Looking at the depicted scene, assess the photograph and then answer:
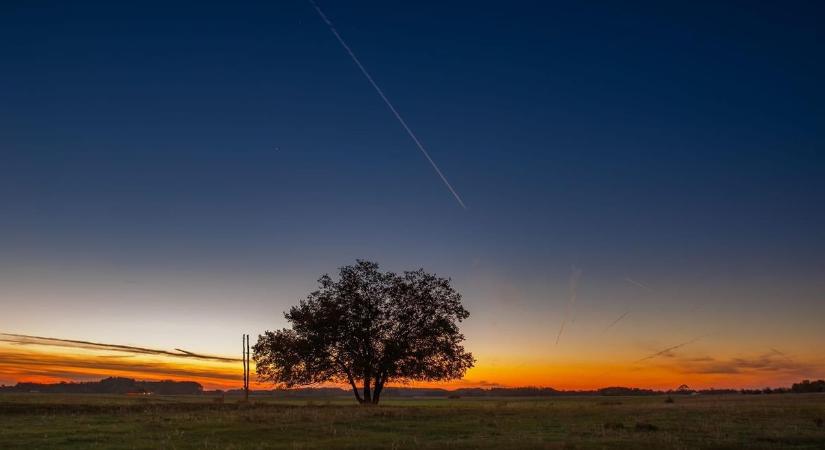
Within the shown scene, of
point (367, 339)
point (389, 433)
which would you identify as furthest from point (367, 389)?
point (389, 433)

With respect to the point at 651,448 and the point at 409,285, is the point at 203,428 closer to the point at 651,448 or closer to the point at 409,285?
the point at 651,448

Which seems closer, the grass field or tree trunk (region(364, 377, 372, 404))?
the grass field

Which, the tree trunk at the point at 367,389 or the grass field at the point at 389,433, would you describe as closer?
the grass field at the point at 389,433

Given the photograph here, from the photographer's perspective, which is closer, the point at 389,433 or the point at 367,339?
the point at 389,433

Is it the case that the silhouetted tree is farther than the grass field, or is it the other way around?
the silhouetted tree

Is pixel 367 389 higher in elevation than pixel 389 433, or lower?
lower

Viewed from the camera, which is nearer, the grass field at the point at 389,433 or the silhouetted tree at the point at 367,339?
the grass field at the point at 389,433

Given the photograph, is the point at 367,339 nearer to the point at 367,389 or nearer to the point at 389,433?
the point at 367,389

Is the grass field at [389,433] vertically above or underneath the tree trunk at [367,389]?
above

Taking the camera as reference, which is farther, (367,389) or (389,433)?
(367,389)

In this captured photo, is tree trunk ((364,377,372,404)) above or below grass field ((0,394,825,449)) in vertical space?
below

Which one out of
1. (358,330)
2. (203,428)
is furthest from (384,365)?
(203,428)

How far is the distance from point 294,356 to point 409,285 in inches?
531

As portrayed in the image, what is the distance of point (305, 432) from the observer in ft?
100.0
